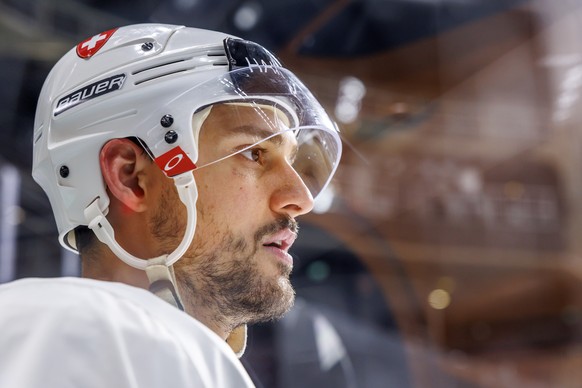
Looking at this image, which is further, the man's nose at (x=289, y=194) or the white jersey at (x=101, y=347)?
the man's nose at (x=289, y=194)

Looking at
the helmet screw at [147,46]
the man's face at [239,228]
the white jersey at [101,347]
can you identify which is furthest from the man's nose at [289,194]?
the white jersey at [101,347]

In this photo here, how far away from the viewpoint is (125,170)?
118 centimetres

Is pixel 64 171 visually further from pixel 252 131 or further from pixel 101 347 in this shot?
pixel 101 347

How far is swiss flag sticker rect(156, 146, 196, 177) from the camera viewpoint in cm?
112

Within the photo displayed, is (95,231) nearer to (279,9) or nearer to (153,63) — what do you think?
(153,63)

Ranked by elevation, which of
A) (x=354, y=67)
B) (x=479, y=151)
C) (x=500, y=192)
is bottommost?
(x=500, y=192)

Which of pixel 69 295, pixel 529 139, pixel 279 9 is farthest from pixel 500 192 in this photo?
pixel 69 295

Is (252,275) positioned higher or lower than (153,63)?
lower

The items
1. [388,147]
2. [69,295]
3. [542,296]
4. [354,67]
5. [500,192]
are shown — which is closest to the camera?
[69,295]

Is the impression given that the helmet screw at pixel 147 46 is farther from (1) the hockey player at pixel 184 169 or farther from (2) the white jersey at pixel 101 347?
(2) the white jersey at pixel 101 347

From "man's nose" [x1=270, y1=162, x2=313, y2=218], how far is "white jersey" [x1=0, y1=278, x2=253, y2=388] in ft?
1.36

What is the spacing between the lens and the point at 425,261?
4.82 meters

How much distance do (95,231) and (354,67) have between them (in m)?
2.71

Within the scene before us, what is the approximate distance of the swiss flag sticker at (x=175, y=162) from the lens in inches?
44.1
